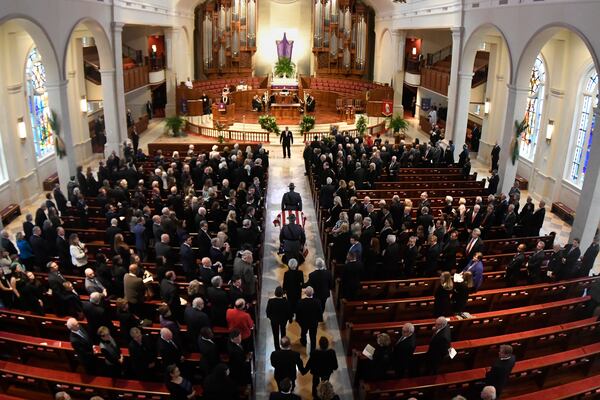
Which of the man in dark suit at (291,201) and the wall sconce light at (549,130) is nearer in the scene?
the man in dark suit at (291,201)

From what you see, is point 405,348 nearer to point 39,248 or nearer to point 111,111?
point 39,248

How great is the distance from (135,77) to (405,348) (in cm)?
1903

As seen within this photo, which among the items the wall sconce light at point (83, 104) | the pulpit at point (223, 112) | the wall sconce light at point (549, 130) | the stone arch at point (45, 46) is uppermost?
the stone arch at point (45, 46)

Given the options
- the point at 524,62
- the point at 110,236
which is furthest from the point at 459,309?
the point at 524,62

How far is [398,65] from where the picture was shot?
26.6 meters

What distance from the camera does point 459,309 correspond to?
25.6 feet

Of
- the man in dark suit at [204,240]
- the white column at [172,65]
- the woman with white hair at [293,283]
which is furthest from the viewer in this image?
the white column at [172,65]

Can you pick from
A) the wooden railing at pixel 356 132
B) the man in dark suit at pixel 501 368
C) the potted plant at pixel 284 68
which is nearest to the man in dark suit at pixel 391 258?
the man in dark suit at pixel 501 368

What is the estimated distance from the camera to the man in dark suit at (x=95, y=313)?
6672 mm

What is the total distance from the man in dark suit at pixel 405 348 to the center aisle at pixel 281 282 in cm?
105

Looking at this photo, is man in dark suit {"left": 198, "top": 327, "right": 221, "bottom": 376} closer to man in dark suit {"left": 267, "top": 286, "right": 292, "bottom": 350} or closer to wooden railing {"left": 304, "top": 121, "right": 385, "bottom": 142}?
man in dark suit {"left": 267, "top": 286, "right": 292, "bottom": 350}

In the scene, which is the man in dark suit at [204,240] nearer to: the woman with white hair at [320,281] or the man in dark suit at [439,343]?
the woman with white hair at [320,281]

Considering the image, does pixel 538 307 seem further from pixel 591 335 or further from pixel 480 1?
pixel 480 1

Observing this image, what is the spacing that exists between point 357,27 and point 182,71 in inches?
442
